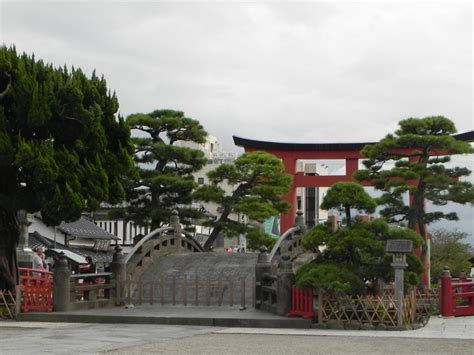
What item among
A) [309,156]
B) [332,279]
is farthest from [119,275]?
[309,156]

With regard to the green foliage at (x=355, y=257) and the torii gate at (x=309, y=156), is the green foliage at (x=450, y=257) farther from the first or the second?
the green foliage at (x=355, y=257)

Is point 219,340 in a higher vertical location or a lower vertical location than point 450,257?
lower

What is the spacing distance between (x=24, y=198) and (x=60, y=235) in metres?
24.4

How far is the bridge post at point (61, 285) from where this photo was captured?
19.8 metres

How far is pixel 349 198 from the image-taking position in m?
17.5

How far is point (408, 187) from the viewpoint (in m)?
24.2

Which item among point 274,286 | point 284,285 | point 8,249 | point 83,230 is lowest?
point 274,286

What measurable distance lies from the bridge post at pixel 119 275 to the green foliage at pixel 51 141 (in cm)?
264

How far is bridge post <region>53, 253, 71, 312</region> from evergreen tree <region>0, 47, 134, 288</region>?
1211 millimetres

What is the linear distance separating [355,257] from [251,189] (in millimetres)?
16688

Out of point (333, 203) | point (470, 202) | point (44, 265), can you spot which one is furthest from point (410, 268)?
point (44, 265)

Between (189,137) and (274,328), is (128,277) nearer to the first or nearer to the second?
(274,328)

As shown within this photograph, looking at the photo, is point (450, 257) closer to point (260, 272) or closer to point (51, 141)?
point (260, 272)

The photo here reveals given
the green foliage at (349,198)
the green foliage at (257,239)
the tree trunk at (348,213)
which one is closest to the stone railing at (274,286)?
the tree trunk at (348,213)
